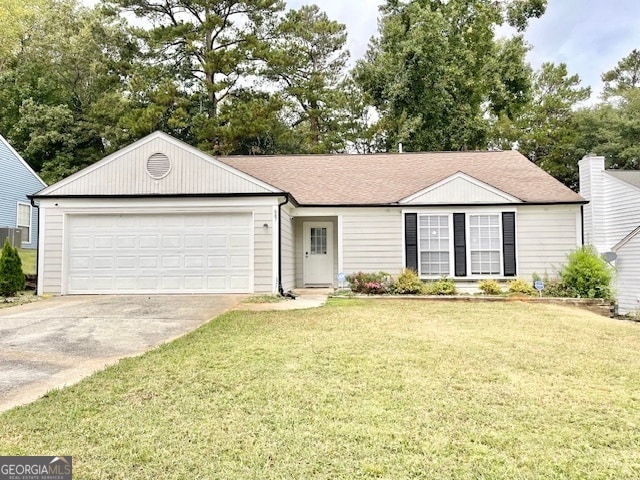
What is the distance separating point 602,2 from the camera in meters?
18.7

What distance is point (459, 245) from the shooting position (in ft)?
41.0

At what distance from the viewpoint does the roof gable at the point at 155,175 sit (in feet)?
37.6

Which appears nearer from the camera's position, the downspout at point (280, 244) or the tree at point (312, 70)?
the downspout at point (280, 244)

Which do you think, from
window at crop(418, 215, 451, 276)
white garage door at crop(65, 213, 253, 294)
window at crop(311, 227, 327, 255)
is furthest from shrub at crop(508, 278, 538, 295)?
white garage door at crop(65, 213, 253, 294)

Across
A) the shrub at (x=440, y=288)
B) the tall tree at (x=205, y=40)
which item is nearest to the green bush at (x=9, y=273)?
the shrub at (x=440, y=288)

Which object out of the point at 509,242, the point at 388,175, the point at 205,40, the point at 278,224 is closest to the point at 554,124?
the point at 388,175

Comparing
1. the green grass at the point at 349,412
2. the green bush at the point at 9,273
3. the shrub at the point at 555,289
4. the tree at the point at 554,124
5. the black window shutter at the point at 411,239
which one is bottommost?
the green grass at the point at 349,412

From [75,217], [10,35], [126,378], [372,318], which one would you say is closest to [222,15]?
[10,35]

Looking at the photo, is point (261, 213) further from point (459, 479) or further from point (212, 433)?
point (459, 479)

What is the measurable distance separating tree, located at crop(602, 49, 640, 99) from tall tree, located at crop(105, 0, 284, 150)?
26317 mm

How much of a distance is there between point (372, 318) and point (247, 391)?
426cm

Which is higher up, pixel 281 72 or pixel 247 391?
pixel 281 72

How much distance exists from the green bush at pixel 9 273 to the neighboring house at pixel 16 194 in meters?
8.29

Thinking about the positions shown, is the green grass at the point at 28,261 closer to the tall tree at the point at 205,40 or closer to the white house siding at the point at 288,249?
the white house siding at the point at 288,249
